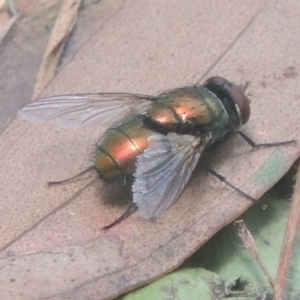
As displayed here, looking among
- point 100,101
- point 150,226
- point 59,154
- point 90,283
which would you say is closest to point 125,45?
point 100,101

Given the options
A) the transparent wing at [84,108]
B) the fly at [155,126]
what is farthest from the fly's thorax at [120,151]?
the transparent wing at [84,108]

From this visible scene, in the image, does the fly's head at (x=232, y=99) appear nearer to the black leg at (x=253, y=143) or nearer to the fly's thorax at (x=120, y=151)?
the black leg at (x=253, y=143)

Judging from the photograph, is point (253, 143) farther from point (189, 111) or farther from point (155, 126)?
point (155, 126)

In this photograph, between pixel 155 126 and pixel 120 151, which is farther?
pixel 155 126

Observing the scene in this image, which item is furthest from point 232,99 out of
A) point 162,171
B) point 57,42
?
point 57,42

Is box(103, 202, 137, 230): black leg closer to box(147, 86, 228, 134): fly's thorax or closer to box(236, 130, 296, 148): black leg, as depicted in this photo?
box(147, 86, 228, 134): fly's thorax
